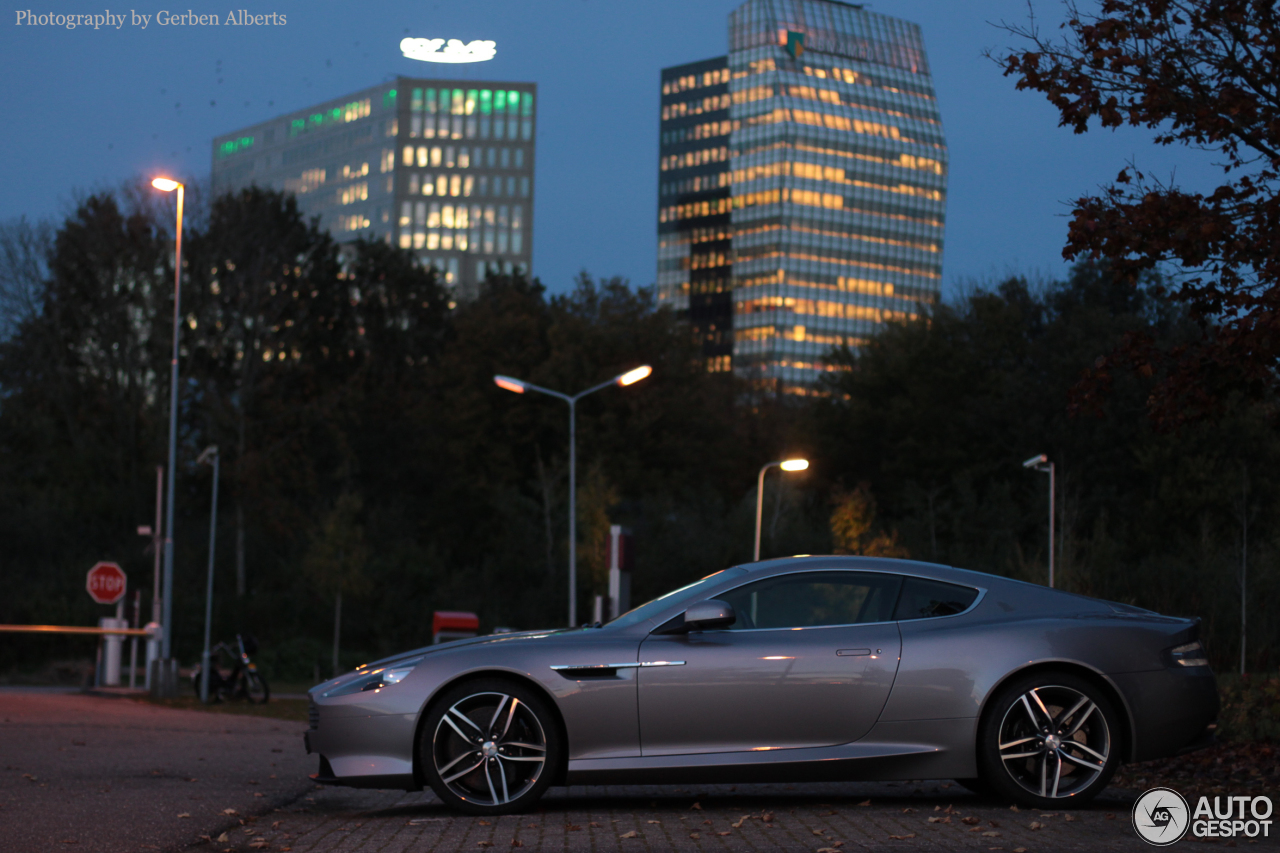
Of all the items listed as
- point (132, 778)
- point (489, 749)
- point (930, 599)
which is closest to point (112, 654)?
point (132, 778)

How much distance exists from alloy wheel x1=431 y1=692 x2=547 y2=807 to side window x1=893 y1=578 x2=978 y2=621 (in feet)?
7.00

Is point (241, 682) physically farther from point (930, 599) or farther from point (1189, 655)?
point (1189, 655)

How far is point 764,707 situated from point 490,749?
1.49m

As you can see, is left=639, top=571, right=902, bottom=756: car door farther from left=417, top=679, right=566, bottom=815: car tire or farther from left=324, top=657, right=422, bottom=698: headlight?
left=324, top=657, right=422, bottom=698: headlight

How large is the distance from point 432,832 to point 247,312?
47852mm

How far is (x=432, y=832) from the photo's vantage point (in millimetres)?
7418

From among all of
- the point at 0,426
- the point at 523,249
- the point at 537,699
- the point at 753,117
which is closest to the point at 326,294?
the point at 0,426

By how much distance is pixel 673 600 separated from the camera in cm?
839

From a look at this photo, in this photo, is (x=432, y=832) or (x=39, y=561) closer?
(x=432, y=832)

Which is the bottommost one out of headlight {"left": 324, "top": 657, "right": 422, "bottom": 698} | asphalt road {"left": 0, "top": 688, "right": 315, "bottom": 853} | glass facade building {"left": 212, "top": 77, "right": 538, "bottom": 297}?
asphalt road {"left": 0, "top": 688, "right": 315, "bottom": 853}

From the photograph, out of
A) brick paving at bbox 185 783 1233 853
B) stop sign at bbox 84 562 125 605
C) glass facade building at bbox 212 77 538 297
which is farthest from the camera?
glass facade building at bbox 212 77 538 297

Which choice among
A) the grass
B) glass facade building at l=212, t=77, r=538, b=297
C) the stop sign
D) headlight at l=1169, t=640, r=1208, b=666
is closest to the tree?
headlight at l=1169, t=640, r=1208, b=666

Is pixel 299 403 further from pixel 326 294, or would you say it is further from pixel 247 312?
pixel 326 294

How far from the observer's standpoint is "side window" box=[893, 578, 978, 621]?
836 centimetres
